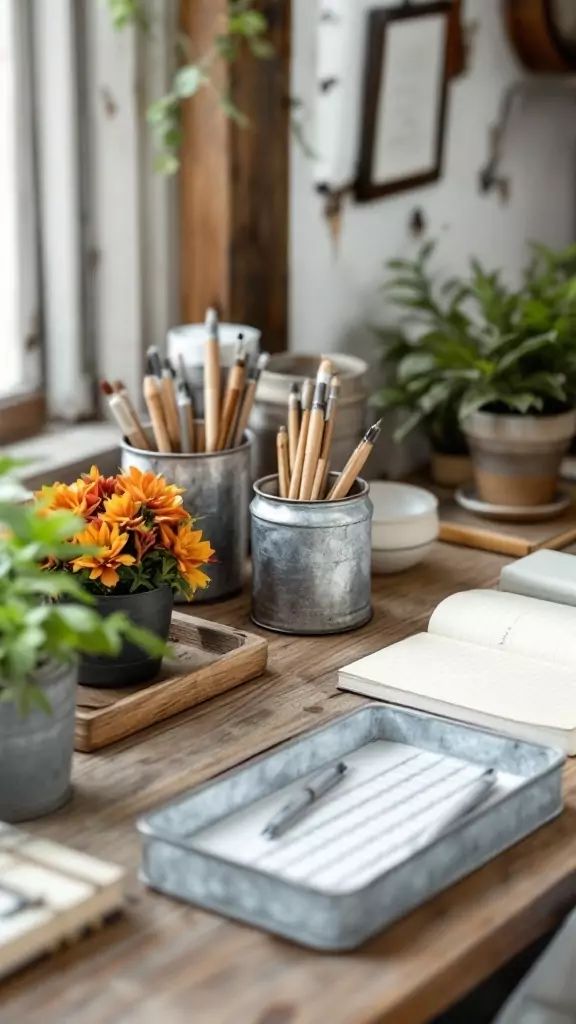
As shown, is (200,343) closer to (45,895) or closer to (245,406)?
(245,406)

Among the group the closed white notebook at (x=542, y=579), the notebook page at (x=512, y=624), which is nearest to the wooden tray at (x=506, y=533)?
the closed white notebook at (x=542, y=579)

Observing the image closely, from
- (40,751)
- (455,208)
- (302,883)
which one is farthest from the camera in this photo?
(455,208)

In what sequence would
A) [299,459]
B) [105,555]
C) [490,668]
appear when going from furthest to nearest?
[299,459] → [490,668] → [105,555]

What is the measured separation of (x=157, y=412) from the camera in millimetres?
1462

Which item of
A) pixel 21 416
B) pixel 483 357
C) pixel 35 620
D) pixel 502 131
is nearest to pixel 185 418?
pixel 21 416

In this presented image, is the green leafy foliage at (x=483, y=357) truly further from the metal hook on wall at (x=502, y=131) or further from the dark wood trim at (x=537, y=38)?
the dark wood trim at (x=537, y=38)

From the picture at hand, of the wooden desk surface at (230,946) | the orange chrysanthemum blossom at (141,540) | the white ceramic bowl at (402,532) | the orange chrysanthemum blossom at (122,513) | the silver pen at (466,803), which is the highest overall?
the orange chrysanthemum blossom at (122,513)

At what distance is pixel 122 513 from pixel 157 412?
0.27 meters

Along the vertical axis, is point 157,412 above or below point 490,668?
above

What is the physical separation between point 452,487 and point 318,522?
1.97 ft

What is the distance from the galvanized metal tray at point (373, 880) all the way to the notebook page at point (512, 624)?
0.21 metres

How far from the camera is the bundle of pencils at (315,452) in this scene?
1408 mm

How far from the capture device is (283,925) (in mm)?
930

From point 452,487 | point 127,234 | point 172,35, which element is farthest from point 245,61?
point 452,487
